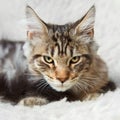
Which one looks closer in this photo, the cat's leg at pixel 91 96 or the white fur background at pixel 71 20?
the white fur background at pixel 71 20

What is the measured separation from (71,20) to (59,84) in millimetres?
286

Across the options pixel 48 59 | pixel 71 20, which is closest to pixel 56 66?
pixel 48 59

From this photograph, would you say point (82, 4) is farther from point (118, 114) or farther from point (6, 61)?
point (118, 114)

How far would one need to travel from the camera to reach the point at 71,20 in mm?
1297

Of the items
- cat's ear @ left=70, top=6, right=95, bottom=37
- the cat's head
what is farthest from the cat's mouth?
cat's ear @ left=70, top=6, right=95, bottom=37

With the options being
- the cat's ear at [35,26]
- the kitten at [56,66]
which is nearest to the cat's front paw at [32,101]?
the kitten at [56,66]

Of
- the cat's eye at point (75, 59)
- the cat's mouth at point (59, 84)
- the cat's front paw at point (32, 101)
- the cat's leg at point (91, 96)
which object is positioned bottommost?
the cat's front paw at point (32, 101)

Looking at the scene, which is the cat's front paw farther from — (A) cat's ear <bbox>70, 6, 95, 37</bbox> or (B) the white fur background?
(A) cat's ear <bbox>70, 6, 95, 37</bbox>

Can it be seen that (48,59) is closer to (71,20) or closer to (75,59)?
(75,59)

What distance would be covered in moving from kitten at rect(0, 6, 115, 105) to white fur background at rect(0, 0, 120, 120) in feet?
0.13

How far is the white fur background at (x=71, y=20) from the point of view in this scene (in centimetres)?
96

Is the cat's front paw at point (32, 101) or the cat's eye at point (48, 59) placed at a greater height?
the cat's eye at point (48, 59)

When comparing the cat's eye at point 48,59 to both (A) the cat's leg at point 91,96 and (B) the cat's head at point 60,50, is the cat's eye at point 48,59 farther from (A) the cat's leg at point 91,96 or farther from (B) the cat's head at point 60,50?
(A) the cat's leg at point 91,96

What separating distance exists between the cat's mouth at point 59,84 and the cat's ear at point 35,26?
0.30 feet
